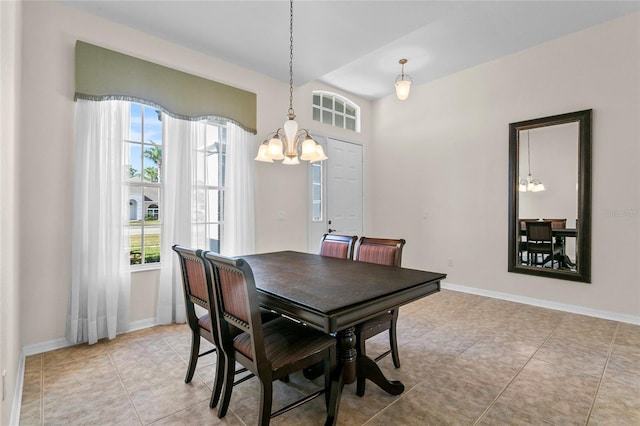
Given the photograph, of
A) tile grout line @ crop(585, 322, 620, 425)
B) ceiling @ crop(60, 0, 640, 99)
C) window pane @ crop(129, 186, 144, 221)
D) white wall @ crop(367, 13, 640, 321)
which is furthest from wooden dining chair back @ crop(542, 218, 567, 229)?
window pane @ crop(129, 186, 144, 221)

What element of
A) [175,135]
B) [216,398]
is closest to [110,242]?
[175,135]

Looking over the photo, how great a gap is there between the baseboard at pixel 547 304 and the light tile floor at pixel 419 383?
168mm

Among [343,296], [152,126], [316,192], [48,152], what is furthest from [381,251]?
[48,152]

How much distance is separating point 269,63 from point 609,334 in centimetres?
455

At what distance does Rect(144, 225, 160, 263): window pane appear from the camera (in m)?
3.24

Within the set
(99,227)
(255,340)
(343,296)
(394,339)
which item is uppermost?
(99,227)

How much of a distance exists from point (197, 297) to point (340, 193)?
11.2 ft

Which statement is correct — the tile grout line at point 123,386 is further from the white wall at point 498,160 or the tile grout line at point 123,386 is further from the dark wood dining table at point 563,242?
the dark wood dining table at point 563,242

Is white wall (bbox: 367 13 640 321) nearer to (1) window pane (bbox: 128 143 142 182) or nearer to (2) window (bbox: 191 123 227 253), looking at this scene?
(2) window (bbox: 191 123 227 253)

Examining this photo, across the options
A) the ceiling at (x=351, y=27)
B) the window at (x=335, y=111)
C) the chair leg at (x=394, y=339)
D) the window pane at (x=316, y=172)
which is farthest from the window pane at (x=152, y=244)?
the window at (x=335, y=111)

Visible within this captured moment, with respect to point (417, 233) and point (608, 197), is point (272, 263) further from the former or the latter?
point (608, 197)

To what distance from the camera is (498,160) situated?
414 cm

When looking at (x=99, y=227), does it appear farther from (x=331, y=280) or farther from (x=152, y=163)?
(x=331, y=280)

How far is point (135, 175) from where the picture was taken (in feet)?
10.3
